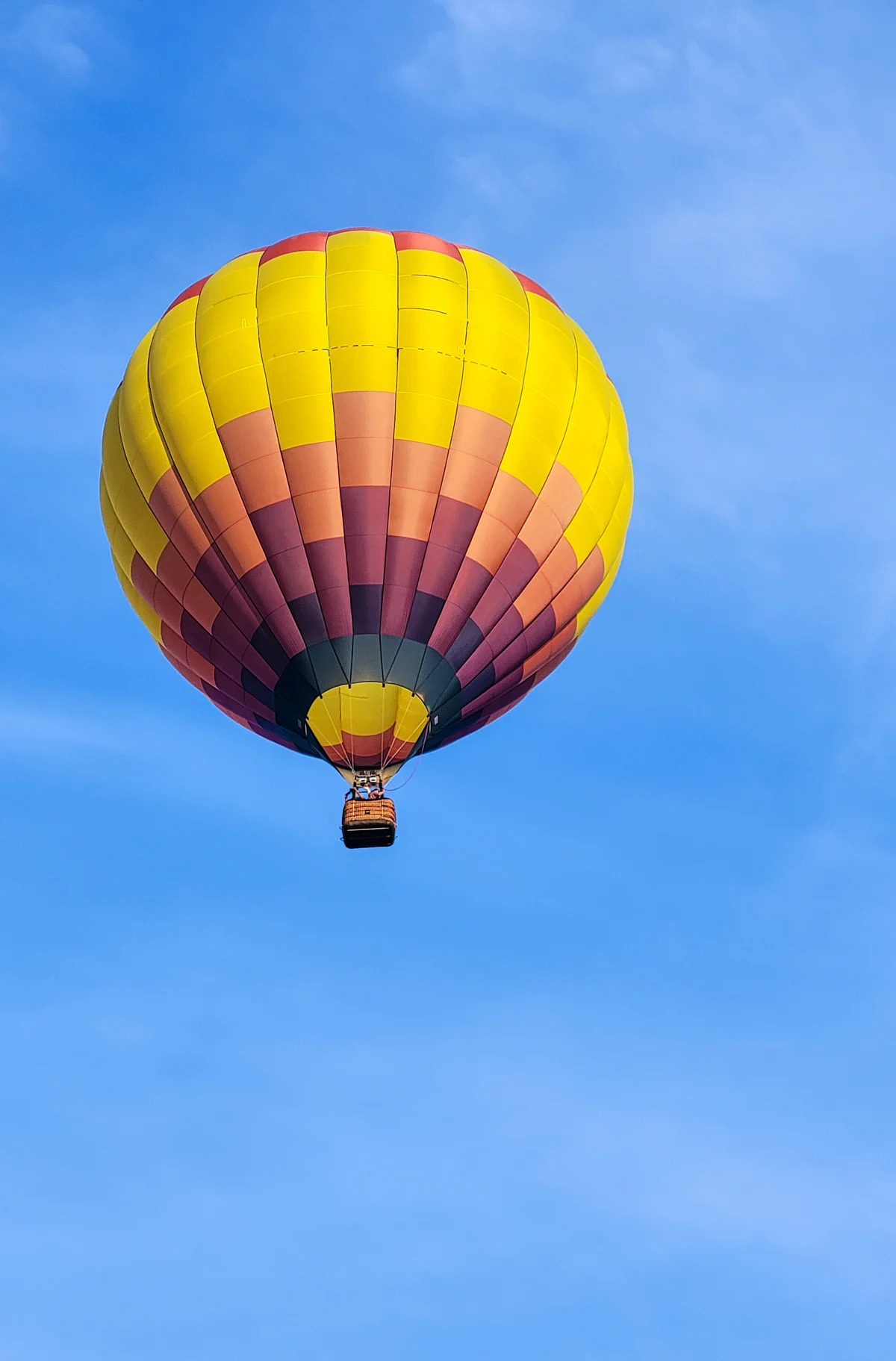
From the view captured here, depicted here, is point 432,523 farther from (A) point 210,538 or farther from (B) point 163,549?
(B) point 163,549

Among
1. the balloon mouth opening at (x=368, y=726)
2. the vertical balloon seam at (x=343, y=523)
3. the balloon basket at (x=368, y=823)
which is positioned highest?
the vertical balloon seam at (x=343, y=523)

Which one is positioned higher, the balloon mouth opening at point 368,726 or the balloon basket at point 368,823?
the balloon mouth opening at point 368,726

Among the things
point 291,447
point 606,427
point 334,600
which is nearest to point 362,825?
point 334,600

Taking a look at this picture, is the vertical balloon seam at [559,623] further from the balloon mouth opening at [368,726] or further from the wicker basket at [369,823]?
the wicker basket at [369,823]

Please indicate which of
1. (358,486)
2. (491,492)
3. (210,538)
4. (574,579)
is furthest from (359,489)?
(574,579)

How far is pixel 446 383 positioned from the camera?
76.7ft

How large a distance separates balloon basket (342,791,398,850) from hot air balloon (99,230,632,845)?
0.03 meters

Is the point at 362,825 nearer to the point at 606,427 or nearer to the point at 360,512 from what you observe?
the point at 360,512

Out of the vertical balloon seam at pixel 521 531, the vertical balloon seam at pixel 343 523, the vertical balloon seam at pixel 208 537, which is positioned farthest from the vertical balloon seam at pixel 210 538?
the vertical balloon seam at pixel 521 531

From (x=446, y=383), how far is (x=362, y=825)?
530 cm

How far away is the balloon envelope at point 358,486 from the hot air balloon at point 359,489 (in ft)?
0.09

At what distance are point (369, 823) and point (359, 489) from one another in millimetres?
3857

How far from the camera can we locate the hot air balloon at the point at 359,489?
2294cm

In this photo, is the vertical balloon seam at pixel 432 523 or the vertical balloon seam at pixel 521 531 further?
the vertical balloon seam at pixel 521 531
